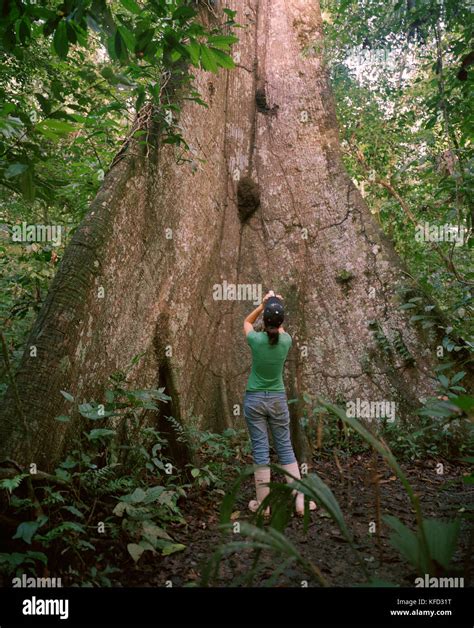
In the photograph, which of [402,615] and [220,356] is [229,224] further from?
[402,615]

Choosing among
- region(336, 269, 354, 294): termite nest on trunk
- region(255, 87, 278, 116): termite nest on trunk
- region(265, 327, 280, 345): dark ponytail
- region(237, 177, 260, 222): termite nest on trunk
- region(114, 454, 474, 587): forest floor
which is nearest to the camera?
region(114, 454, 474, 587): forest floor

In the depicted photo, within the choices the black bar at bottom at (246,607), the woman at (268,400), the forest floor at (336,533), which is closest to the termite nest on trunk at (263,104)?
the woman at (268,400)

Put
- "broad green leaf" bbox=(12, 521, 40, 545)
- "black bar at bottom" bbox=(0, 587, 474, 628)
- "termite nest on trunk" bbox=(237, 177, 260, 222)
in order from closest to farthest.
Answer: "black bar at bottom" bbox=(0, 587, 474, 628) → "broad green leaf" bbox=(12, 521, 40, 545) → "termite nest on trunk" bbox=(237, 177, 260, 222)

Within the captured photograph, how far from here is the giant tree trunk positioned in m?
3.61

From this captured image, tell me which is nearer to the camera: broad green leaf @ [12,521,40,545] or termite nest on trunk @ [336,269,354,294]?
broad green leaf @ [12,521,40,545]

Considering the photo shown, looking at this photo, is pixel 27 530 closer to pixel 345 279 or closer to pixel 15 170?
pixel 15 170

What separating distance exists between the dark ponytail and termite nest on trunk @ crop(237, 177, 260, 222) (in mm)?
2505

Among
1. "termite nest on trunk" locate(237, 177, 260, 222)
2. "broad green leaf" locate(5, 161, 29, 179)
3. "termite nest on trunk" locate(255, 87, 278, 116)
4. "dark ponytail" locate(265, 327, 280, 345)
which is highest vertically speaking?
"termite nest on trunk" locate(255, 87, 278, 116)

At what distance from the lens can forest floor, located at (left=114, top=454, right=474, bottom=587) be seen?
2896mm

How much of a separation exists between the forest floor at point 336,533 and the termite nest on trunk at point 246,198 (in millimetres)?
3024

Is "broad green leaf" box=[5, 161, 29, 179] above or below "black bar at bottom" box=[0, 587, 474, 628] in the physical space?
above

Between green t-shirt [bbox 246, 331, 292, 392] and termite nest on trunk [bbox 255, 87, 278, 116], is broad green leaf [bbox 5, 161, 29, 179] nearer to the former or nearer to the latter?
green t-shirt [bbox 246, 331, 292, 392]

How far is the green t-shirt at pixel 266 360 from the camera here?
3.88m

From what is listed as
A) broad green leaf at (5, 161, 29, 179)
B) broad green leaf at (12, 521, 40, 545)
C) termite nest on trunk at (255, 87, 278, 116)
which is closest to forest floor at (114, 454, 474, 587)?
broad green leaf at (12, 521, 40, 545)
